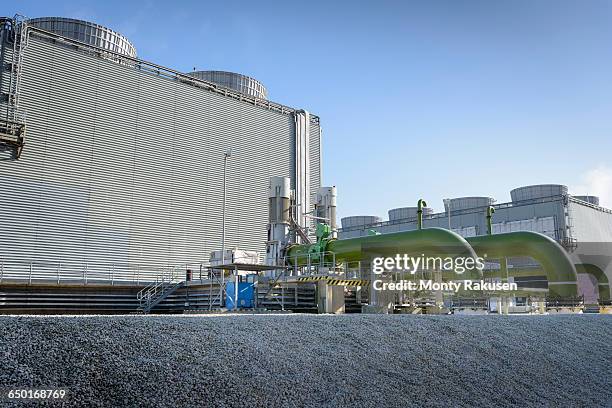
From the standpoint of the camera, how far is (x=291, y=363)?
7.76 metres

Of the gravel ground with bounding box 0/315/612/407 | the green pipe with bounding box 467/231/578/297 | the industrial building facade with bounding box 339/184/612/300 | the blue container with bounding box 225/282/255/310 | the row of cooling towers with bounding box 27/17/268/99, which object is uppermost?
the row of cooling towers with bounding box 27/17/268/99

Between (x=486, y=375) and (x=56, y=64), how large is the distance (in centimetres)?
2725

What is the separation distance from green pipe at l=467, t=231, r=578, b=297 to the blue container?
35.2ft

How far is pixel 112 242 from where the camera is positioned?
28828mm

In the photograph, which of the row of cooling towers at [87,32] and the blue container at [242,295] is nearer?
the blue container at [242,295]

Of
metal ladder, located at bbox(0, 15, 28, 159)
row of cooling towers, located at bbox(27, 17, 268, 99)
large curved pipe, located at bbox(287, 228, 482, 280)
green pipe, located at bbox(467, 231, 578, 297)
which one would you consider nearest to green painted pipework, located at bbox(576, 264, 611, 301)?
green pipe, located at bbox(467, 231, 578, 297)

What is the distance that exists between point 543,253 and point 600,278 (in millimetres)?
27634

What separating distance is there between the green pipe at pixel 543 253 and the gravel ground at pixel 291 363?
9467 millimetres

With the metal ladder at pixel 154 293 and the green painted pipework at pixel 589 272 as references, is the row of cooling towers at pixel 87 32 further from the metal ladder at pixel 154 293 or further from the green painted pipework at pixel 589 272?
the green painted pipework at pixel 589 272

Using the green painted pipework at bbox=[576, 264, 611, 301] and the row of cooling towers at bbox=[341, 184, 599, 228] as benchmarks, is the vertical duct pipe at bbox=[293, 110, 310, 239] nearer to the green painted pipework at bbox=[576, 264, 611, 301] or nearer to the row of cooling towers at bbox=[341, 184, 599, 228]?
the row of cooling towers at bbox=[341, 184, 599, 228]

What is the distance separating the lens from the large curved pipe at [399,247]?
20922 millimetres

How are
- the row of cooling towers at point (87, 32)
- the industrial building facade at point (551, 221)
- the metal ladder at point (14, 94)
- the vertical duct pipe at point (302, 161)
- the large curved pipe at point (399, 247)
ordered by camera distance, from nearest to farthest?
the large curved pipe at point (399, 247) < the metal ladder at point (14, 94) < the row of cooling towers at point (87, 32) < the vertical duct pipe at point (302, 161) < the industrial building facade at point (551, 221)

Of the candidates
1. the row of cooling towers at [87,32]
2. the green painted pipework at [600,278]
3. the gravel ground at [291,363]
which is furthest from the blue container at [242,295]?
the green painted pipework at [600,278]

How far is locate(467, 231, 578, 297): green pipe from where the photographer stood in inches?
832
